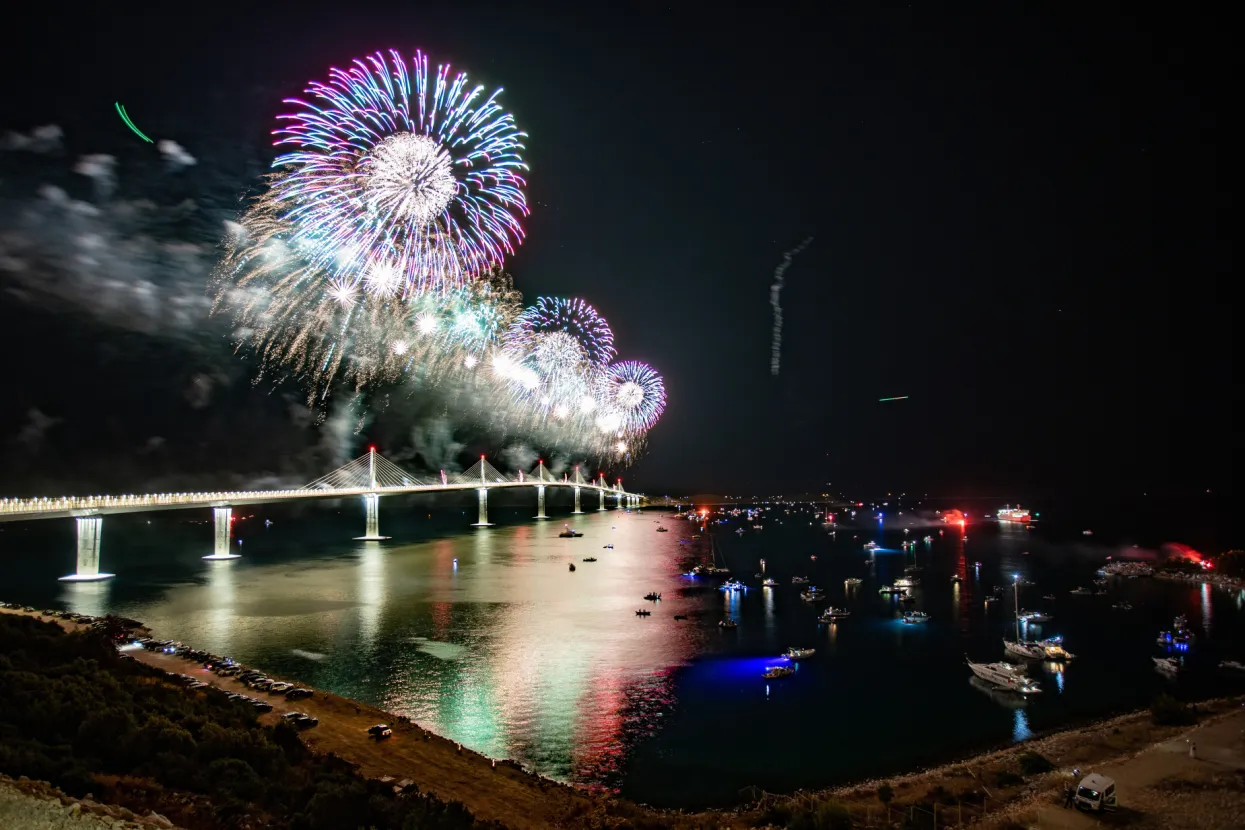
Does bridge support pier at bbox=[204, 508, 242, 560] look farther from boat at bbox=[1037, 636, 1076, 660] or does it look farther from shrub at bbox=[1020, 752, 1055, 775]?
shrub at bbox=[1020, 752, 1055, 775]

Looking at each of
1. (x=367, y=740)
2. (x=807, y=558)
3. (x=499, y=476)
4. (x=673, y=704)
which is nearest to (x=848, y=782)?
(x=673, y=704)

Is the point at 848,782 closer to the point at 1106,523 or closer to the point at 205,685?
the point at 205,685

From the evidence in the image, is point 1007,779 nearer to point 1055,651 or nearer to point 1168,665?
point 1055,651

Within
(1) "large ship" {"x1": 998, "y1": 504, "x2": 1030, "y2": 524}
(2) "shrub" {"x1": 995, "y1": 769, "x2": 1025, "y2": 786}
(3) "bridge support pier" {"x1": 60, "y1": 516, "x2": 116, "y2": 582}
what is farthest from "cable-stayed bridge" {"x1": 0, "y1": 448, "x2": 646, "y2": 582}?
(1) "large ship" {"x1": 998, "y1": 504, "x2": 1030, "y2": 524}

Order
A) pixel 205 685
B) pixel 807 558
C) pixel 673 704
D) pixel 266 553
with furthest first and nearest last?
pixel 266 553 → pixel 807 558 → pixel 673 704 → pixel 205 685

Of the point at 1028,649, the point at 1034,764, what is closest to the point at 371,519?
the point at 1028,649

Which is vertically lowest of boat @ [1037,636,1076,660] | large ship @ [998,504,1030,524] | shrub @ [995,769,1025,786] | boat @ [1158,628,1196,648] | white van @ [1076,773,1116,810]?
large ship @ [998,504,1030,524]

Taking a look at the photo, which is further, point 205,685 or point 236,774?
point 205,685

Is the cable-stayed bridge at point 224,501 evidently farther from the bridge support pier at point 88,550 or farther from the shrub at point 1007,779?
the shrub at point 1007,779
